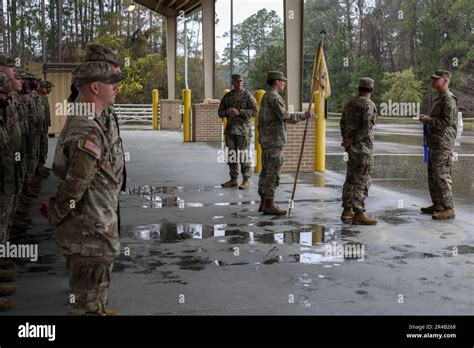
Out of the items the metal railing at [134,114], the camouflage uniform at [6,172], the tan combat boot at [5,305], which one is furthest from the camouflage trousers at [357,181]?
the metal railing at [134,114]

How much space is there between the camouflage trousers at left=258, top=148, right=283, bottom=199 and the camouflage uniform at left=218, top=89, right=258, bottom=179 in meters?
2.55

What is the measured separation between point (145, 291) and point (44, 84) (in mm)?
8430

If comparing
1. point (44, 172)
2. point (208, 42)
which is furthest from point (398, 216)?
point (208, 42)

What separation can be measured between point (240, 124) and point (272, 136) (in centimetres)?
279

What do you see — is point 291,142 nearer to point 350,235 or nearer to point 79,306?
point 350,235

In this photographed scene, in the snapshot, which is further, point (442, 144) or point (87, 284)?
point (442, 144)

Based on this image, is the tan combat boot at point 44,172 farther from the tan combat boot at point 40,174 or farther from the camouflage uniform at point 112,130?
the camouflage uniform at point 112,130

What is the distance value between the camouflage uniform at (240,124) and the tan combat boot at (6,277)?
6359 mm

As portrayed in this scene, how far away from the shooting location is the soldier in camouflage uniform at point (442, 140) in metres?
8.71

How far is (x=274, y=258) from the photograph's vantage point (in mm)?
6625

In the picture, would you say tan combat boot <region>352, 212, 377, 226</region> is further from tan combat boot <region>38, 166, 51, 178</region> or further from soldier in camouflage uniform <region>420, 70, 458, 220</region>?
tan combat boot <region>38, 166, 51, 178</region>

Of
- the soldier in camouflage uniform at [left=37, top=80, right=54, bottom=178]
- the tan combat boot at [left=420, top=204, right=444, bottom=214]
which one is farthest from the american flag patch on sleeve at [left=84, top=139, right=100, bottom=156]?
the soldier in camouflage uniform at [left=37, top=80, right=54, bottom=178]

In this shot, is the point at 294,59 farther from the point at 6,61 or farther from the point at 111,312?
the point at 111,312
